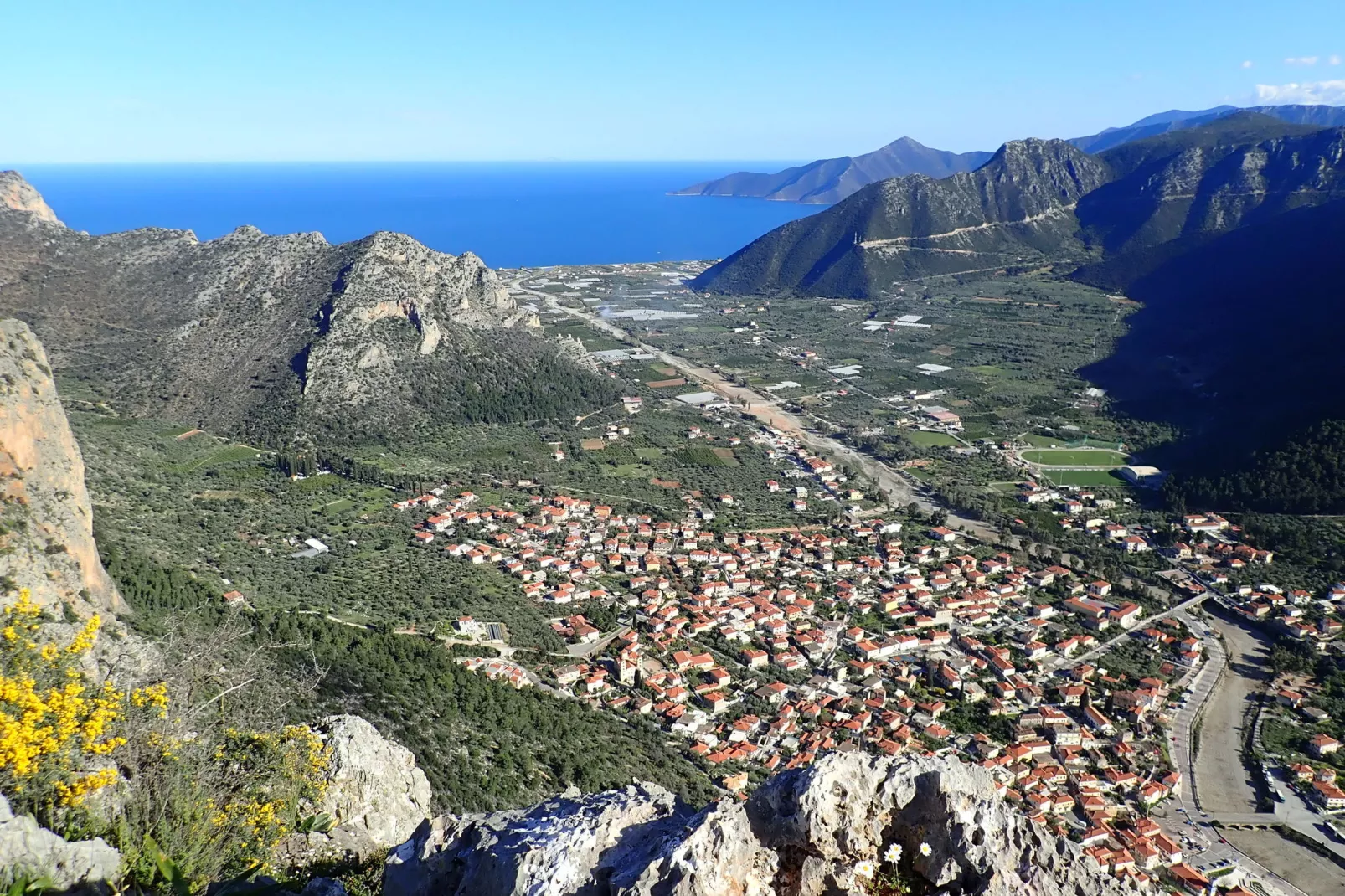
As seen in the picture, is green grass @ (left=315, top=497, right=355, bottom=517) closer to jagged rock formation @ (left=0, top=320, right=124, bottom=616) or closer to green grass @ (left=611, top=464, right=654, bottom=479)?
green grass @ (left=611, top=464, right=654, bottom=479)

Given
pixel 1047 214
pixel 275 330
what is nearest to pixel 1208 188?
pixel 1047 214

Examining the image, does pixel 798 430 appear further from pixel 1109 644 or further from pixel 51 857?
pixel 51 857

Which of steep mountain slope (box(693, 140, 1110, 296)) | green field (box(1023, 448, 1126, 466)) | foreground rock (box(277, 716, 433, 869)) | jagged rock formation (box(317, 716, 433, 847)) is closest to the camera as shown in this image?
foreground rock (box(277, 716, 433, 869))

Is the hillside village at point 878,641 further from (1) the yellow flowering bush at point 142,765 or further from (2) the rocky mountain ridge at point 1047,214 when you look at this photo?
(2) the rocky mountain ridge at point 1047,214

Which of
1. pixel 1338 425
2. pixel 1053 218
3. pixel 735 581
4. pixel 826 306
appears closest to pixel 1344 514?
pixel 1338 425

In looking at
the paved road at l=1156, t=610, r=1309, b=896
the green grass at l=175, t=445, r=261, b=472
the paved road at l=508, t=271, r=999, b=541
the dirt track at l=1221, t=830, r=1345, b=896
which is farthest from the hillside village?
the green grass at l=175, t=445, r=261, b=472

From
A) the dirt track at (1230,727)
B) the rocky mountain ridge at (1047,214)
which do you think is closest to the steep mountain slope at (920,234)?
the rocky mountain ridge at (1047,214)

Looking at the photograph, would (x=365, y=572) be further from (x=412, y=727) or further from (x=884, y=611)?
(x=884, y=611)

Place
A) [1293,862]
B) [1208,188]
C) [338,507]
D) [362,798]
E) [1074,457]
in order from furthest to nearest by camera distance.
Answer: [1208,188] < [1074,457] < [338,507] < [1293,862] < [362,798]
